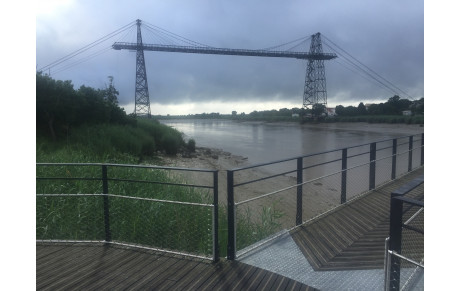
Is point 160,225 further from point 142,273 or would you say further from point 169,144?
point 169,144

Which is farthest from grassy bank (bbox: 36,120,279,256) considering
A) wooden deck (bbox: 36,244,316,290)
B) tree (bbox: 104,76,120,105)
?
tree (bbox: 104,76,120,105)

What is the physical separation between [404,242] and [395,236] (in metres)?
0.22

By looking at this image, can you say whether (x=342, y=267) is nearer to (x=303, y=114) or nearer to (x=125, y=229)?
(x=125, y=229)

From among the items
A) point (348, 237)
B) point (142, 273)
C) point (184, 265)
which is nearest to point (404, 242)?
point (348, 237)

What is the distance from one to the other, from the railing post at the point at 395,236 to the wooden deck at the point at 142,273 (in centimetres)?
74

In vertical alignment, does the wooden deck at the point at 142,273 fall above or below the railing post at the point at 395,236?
below

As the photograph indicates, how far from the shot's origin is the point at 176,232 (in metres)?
5.18

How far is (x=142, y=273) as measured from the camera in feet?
10.3

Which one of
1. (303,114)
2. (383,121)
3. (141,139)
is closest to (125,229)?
(141,139)

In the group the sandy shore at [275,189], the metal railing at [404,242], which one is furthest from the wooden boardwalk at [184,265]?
the sandy shore at [275,189]

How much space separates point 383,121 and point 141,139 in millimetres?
28454

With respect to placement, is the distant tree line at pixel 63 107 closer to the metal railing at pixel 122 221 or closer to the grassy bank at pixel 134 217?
the grassy bank at pixel 134 217

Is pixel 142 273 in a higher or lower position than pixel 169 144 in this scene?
lower

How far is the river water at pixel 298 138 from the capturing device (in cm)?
3241
